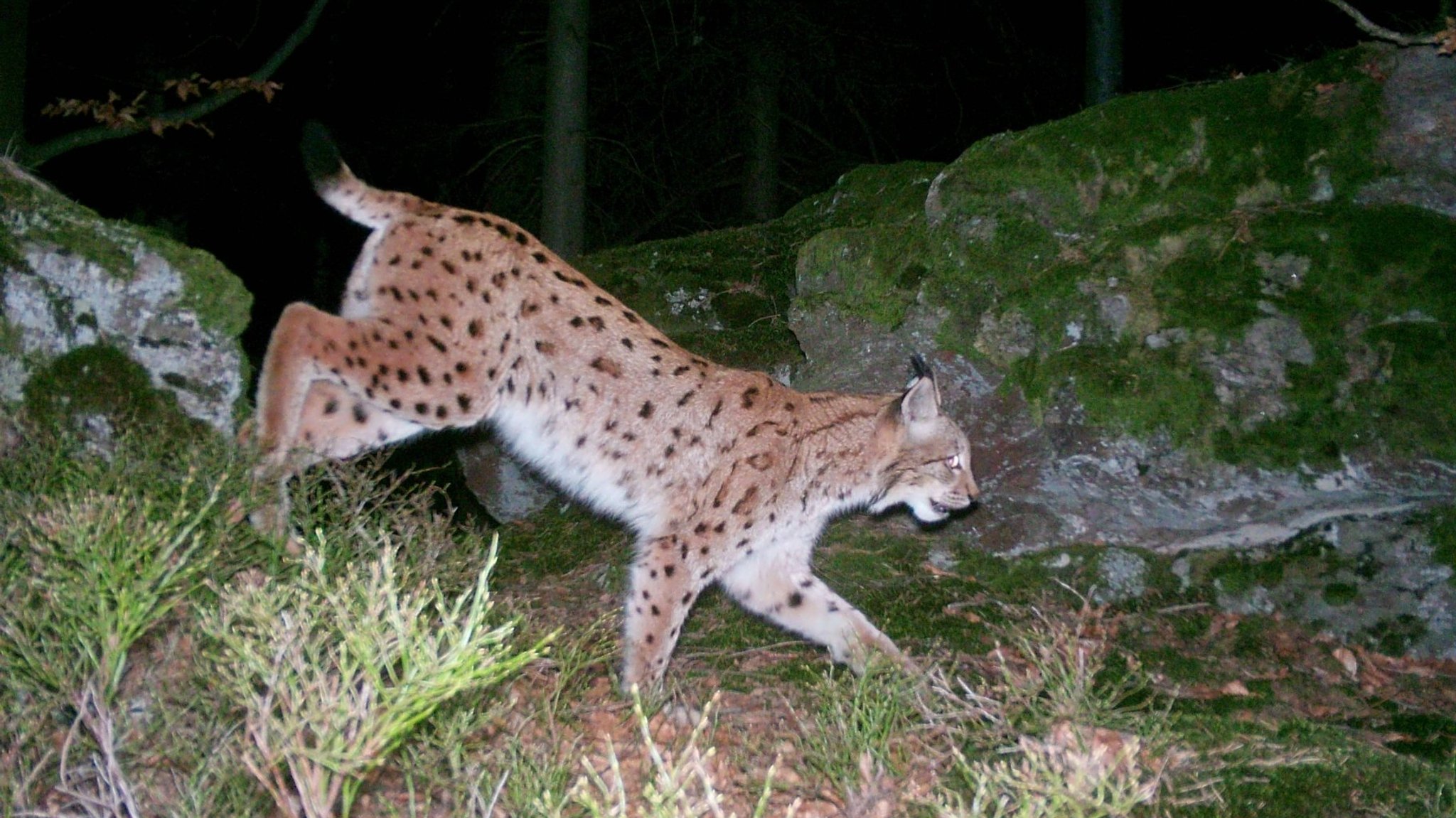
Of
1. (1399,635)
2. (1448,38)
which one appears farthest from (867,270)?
(1399,635)

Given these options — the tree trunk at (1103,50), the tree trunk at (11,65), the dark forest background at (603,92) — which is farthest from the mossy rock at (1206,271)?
the dark forest background at (603,92)

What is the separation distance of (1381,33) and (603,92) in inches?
369

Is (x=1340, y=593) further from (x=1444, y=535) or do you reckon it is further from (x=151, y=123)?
(x=151, y=123)

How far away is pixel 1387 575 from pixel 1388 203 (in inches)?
82.9

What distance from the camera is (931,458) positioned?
633 centimetres

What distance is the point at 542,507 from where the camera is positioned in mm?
8359

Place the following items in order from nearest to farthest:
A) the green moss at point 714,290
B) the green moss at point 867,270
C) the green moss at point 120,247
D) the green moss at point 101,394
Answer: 1. the green moss at point 101,394
2. the green moss at point 120,247
3. the green moss at point 867,270
4. the green moss at point 714,290

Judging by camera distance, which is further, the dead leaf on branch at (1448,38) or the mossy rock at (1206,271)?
the dead leaf on branch at (1448,38)

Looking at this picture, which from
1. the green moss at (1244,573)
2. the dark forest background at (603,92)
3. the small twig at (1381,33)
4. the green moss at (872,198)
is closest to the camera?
the green moss at (1244,573)

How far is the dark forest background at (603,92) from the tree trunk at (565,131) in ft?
3.14

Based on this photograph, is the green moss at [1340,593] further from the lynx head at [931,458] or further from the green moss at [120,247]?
the green moss at [120,247]

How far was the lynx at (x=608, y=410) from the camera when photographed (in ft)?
19.2

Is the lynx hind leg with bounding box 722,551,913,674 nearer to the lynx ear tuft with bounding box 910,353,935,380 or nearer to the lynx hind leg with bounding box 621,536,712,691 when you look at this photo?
the lynx hind leg with bounding box 621,536,712,691

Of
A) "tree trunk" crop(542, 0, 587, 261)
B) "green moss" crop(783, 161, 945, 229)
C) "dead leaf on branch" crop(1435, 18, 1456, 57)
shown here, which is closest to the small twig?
"dead leaf on branch" crop(1435, 18, 1456, 57)
